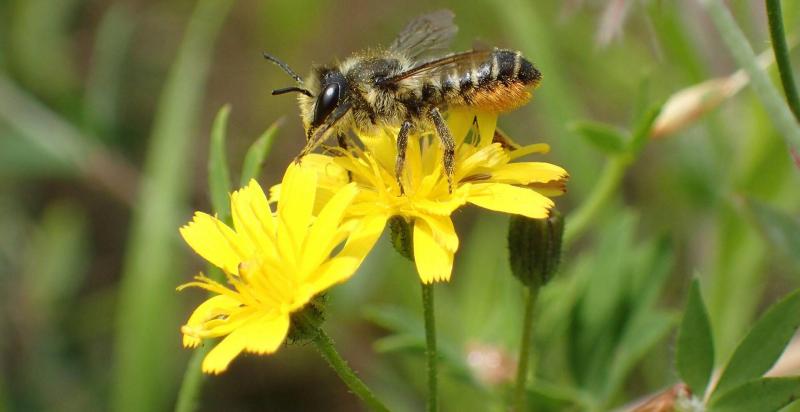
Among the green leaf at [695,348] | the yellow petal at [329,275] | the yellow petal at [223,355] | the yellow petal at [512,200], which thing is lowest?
the green leaf at [695,348]

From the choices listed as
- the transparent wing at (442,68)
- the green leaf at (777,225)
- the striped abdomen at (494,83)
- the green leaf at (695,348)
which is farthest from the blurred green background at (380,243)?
the green leaf at (695,348)

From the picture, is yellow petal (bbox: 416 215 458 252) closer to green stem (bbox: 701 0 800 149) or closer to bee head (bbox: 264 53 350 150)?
bee head (bbox: 264 53 350 150)

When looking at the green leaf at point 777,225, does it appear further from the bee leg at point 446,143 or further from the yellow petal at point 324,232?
the yellow petal at point 324,232

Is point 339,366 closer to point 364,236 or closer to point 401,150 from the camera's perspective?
point 364,236

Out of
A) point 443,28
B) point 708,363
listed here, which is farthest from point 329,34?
point 708,363

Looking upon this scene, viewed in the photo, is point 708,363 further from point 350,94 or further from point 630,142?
point 350,94

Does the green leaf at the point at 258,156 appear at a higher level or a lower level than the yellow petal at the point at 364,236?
higher

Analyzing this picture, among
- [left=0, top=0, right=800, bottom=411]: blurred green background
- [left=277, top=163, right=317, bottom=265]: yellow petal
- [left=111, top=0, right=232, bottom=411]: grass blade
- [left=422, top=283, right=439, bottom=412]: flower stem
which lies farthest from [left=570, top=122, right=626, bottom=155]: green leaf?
[left=111, top=0, right=232, bottom=411]: grass blade

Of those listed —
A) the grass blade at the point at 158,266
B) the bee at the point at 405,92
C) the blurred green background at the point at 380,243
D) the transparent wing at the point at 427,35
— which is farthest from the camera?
the grass blade at the point at 158,266
